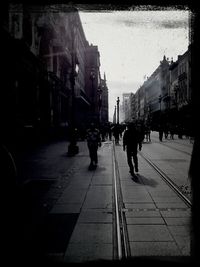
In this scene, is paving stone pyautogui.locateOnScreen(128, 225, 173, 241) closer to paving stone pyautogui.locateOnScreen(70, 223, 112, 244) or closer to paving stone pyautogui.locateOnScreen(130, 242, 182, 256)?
paving stone pyautogui.locateOnScreen(130, 242, 182, 256)

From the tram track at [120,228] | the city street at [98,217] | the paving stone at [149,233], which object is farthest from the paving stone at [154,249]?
the paving stone at [149,233]

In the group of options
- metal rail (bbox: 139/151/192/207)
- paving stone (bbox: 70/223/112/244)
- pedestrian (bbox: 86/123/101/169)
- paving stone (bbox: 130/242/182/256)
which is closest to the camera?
paving stone (bbox: 130/242/182/256)

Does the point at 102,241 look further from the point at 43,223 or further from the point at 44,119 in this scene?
the point at 44,119

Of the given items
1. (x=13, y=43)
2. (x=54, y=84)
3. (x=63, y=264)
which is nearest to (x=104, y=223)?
(x=63, y=264)

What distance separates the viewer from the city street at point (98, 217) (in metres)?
4.68

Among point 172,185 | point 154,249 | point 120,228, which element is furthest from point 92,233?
point 172,185

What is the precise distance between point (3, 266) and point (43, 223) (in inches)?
92.6

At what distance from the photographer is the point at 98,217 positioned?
21.3 feet

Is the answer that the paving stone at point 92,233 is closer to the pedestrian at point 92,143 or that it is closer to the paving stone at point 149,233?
the paving stone at point 149,233

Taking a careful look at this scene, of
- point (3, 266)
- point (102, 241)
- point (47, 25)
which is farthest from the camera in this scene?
point (47, 25)

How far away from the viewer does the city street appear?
4676 millimetres

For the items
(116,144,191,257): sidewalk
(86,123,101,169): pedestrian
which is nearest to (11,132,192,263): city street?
(116,144,191,257): sidewalk

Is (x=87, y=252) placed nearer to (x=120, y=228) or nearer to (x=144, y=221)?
(x=120, y=228)

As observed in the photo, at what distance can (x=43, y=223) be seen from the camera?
6.12 metres
